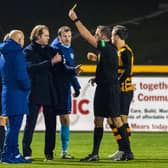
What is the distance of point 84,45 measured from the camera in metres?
22.2

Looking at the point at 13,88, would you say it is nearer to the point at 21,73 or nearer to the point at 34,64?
the point at 21,73

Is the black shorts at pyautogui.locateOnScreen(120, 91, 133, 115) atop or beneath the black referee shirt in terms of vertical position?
beneath

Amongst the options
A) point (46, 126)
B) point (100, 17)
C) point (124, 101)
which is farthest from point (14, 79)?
point (100, 17)

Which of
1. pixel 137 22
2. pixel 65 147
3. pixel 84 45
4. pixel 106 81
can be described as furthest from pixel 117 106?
pixel 137 22

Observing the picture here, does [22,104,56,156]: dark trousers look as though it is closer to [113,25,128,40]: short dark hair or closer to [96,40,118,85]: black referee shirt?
[96,40,118,85]: black referee shirt

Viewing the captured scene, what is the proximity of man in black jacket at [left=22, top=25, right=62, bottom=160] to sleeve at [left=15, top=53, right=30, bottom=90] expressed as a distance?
40 cm

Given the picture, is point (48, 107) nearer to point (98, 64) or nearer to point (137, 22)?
point (98, 64)

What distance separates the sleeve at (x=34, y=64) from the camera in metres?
10.9

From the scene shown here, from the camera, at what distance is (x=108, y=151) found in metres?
13.0

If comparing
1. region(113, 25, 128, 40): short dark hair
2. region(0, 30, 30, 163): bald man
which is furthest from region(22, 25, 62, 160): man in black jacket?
region(113, 25, 128, 40): short dark hair

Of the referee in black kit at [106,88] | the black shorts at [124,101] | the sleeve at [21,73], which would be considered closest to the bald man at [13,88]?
the sleeve at [21,73]

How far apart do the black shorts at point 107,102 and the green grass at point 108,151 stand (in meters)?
0.68

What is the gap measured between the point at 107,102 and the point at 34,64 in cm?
115

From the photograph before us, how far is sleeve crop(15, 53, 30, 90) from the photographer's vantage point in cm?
1052
